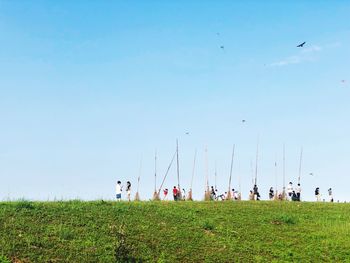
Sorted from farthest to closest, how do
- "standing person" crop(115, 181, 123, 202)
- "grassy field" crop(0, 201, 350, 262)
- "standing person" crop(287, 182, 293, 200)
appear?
"standing person" crop(287, 182, 293, 200) < "standing person" crop(115, 181, 123, 202) < "grassy field" crop(0, 201, 350, 262)

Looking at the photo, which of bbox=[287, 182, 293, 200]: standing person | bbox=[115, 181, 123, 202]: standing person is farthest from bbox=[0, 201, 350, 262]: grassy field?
bbox=[287, 182, 293, 200]: standing person

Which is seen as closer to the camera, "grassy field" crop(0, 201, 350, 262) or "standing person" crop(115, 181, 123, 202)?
"grassy field" crop(0, 201, 350, 262)

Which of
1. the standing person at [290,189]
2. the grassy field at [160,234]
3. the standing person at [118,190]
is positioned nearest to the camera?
the grassy field at [160,234]

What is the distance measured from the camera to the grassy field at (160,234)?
2384 cm

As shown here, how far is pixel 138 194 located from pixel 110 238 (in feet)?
54.1

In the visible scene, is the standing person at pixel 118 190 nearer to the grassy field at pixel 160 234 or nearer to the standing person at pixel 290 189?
the grassy field at pixel 160 234

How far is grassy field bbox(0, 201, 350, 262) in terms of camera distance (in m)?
23.8

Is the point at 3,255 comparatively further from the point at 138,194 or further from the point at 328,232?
the point at 138,194

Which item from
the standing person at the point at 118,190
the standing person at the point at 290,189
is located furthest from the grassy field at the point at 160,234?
the standing person at the point at 290,189

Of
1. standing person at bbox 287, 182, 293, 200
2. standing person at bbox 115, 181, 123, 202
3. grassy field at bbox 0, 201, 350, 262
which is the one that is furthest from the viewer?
standing person at bbox 287, 182, 293, 200

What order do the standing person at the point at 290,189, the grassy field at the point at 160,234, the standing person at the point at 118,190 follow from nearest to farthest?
the grassy field at the point at 160,234, the standing person at the point at 118,190, the standing person at the point at 290,189

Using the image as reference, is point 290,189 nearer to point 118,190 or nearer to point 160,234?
point 118,190

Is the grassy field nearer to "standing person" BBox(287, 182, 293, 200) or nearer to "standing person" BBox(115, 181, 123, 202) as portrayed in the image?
"standing person" BBox(115, 181, 123, 202)

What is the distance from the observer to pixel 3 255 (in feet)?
73.8
